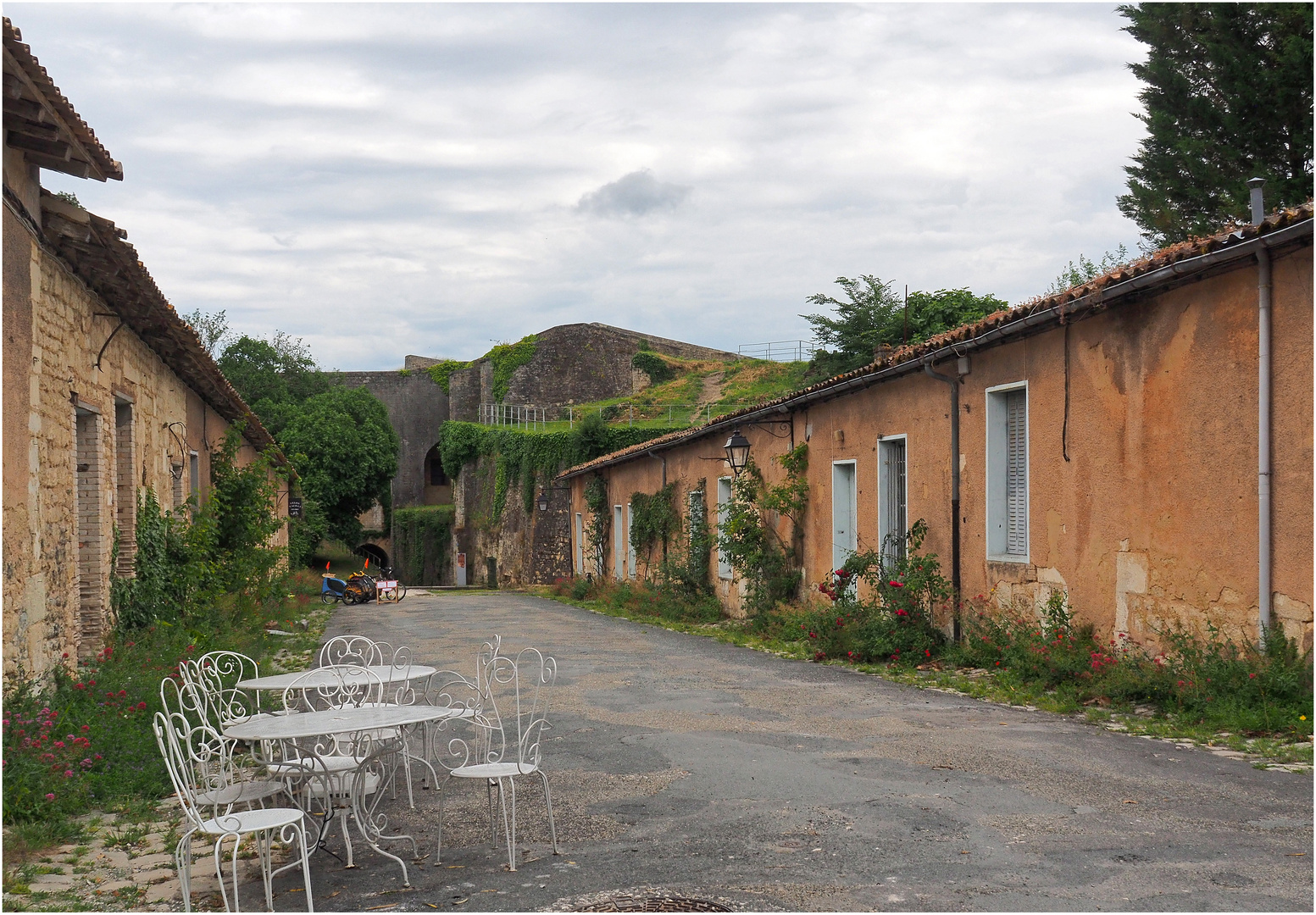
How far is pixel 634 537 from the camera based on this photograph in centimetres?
2369

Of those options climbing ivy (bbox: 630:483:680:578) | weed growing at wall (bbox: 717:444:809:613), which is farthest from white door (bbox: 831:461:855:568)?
climbing ivy (bbox: 630:483:680:578)

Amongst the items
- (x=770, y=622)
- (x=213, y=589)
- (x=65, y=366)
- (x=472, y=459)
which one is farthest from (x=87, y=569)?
(x=472, y=459)

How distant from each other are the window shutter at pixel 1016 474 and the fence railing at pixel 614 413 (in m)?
22.7

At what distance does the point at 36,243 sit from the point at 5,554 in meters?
2.33

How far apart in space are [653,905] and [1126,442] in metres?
6.31

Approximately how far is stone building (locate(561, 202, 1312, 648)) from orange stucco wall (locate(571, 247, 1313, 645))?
2 cm

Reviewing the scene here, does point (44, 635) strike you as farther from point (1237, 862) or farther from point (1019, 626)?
point (1019, 626)

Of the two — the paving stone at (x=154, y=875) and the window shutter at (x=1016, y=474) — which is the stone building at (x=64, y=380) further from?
the window shutter at (x=1016, y=474)

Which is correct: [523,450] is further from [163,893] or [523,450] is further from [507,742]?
[163,893]

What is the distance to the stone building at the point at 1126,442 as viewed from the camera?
713 centimetres

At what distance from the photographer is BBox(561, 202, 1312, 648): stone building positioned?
7.13m

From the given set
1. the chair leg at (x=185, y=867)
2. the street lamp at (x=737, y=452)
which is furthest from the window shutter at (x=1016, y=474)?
the chair leg at (x=185, y=867)

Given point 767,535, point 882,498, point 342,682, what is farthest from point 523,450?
point 342,682

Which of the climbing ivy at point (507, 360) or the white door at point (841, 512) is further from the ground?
the climbing ivy at point (507, 360)
